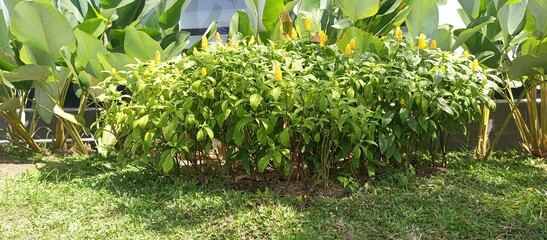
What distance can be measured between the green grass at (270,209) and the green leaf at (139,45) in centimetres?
77

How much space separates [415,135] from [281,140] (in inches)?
30.2

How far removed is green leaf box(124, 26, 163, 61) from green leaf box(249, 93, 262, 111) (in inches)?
45.4

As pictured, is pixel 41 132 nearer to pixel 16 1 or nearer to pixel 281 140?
pixel 16 1

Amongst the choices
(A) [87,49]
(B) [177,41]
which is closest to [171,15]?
(B) [177,41]

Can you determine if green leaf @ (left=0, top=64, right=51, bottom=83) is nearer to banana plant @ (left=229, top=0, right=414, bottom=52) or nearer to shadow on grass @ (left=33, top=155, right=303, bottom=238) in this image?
shadow on grass @ (left=33, top=155, right=303, bottom=238)

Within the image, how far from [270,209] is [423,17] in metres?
1.67

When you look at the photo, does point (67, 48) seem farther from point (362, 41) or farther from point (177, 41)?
point (362, 41)

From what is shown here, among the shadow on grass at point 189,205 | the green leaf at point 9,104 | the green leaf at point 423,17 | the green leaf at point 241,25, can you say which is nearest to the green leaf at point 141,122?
the shadow on grass at point 189,205

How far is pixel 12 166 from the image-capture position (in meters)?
3.81

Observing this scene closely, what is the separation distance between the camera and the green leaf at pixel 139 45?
355 cm

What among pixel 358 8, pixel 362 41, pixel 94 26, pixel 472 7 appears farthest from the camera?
pixel 94 26

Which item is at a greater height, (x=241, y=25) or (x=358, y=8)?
(x=358, y=8)

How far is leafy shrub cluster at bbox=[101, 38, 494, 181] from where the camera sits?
8.98 ft

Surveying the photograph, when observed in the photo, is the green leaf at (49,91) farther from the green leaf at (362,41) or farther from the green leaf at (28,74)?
the green leaf at (362,41)
